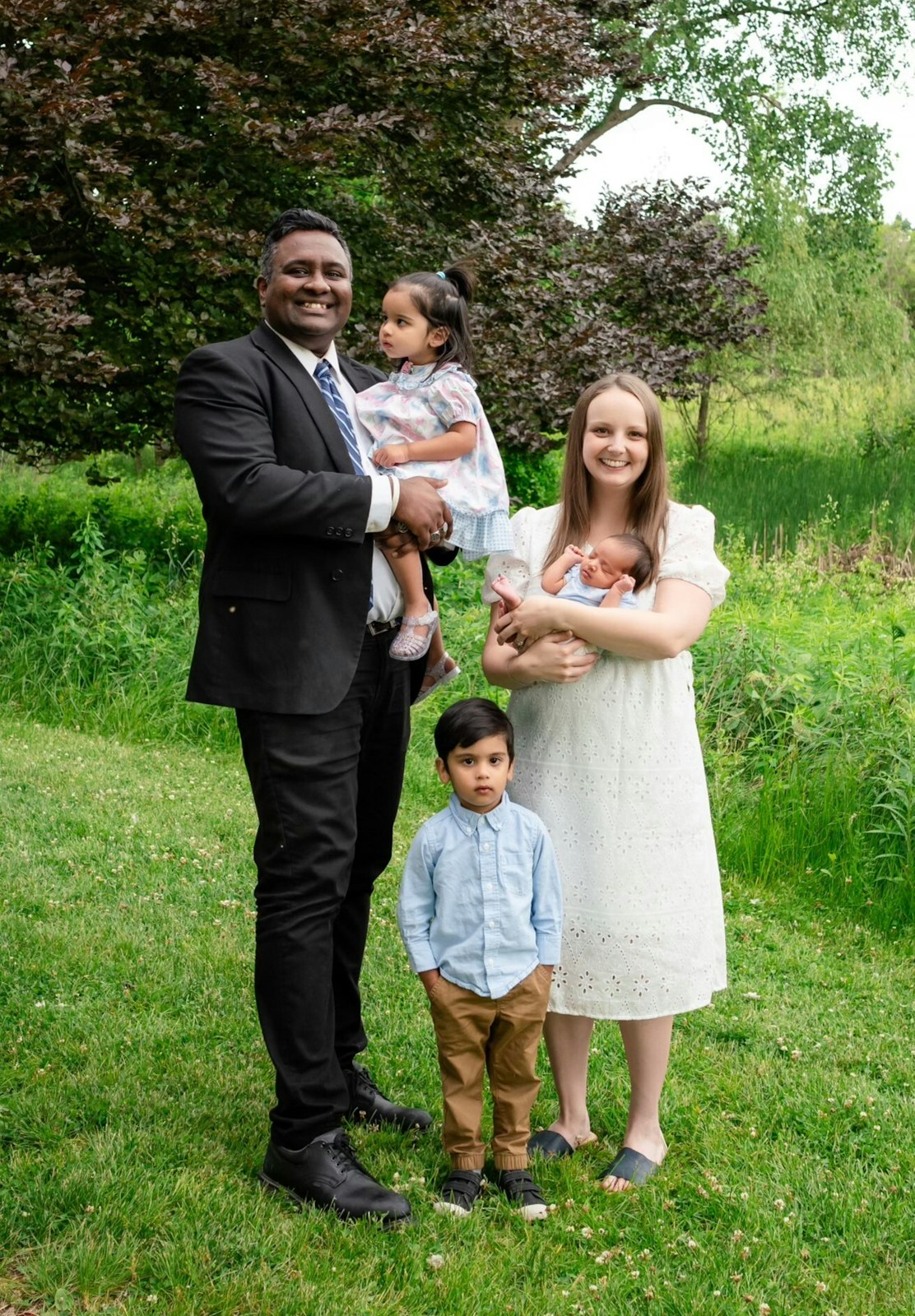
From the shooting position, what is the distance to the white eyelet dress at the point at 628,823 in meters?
3.41

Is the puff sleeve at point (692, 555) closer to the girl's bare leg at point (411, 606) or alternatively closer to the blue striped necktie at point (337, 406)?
the girl's bare leg at point (411, 606)

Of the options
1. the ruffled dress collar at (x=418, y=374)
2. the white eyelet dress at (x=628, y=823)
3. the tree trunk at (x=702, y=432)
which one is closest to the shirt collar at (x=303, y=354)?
the ruffled dress collar at (x=418, y=374)

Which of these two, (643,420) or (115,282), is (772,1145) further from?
(115,282)

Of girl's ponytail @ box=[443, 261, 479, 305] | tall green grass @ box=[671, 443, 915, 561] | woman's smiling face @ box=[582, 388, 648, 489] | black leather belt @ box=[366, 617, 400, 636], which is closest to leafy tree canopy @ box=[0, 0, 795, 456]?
tall green grass @ box=[671, 443, 915, 561]

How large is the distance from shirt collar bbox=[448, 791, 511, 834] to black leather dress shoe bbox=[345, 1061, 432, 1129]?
99 cm

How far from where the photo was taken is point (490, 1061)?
332cm

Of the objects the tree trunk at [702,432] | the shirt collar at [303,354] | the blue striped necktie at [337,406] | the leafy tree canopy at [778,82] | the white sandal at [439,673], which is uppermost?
the leafy tree canopy at [778,82]

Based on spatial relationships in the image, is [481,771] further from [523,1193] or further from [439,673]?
[523,1193]

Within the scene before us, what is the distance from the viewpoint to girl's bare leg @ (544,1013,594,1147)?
3598 mm

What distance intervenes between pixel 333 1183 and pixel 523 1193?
48 centimetres

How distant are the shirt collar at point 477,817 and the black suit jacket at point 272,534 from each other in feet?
1.37

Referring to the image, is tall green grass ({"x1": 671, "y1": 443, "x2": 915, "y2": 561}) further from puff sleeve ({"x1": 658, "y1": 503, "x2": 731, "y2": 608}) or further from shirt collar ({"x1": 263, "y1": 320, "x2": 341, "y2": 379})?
shirt collar ({"x1": 263, "y1": 320, "x2": 341, "y2": 379})

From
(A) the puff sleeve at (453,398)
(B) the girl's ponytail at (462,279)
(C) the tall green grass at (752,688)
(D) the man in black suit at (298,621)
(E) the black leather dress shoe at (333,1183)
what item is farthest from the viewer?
(C) the tall green grass at (752,688)

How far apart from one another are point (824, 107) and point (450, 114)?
10.8 m
